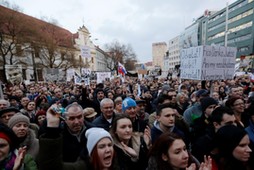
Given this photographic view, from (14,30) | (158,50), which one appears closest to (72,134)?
(14,30)

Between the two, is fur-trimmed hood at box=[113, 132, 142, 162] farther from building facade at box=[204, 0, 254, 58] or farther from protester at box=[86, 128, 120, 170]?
building facade at box=[204, 0, 254, 58]

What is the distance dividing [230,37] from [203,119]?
6220cm

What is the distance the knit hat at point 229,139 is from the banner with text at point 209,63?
Answer: 326 centimetres

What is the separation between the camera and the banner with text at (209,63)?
5.11m

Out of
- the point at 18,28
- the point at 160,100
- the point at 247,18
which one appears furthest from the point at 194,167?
the point at 247,18

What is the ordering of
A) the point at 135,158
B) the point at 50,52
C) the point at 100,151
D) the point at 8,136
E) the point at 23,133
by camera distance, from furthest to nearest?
1. the point at 50,52
2. the point at 23,133
3. the point at 135,158
4. the point at 8,136
5. the point at 100,151

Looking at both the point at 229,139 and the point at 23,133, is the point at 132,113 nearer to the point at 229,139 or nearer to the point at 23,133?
the point at 23,133

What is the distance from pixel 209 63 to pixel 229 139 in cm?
357

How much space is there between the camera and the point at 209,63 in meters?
5.18

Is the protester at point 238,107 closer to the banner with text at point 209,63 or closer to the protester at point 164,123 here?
the protester at point 164,123

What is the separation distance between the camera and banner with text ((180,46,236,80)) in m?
5.11

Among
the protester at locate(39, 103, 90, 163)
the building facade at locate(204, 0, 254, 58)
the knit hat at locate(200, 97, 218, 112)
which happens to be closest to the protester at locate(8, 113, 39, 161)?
the protester at locate(39, 103, 90, 163)

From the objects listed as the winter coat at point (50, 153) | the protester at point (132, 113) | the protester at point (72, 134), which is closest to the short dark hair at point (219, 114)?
the protester at point (132, 113)

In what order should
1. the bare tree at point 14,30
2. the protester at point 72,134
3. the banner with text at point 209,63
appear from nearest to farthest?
the protester at point 72,134, the banner with text at point 209,63, the bare tree at point 14,30
